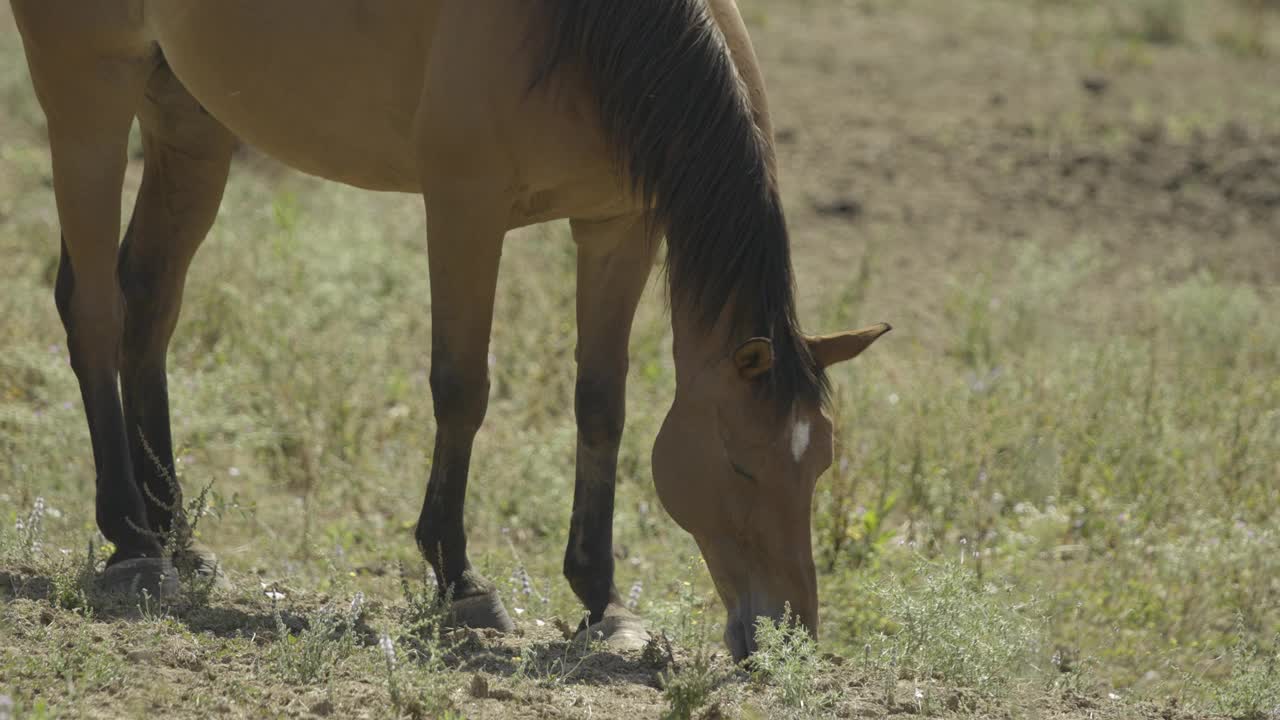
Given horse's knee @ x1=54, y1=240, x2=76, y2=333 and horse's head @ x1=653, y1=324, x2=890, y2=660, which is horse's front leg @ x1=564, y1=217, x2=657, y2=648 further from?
horse's knee @ x1=54, y1=240, x2=76, y2=333

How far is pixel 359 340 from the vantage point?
6277 millimetres

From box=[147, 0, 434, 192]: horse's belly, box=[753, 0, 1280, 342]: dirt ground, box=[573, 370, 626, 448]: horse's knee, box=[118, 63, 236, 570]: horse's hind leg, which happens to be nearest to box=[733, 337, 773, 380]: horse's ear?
box=[573, 370, 626, 448]: horse's knee

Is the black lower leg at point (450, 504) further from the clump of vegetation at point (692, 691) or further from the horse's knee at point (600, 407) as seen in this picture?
the clump of vegetation at point (692, 691)

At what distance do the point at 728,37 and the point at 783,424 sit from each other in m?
1.11

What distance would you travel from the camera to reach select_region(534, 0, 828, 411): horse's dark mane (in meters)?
3.29

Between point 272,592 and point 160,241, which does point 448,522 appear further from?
point 160,241

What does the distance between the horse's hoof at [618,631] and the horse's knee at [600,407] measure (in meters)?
0.49

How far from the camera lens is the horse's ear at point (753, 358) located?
316cm

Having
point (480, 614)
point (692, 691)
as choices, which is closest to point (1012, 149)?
point (480, 614)

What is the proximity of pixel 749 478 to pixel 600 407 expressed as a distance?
89 cm

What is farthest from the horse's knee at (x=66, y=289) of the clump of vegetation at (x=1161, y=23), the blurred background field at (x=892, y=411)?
the clump of vegetation at (x=1161, y=23)

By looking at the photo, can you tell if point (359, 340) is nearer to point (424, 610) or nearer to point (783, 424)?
point (424, 610)

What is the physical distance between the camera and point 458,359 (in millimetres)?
3723

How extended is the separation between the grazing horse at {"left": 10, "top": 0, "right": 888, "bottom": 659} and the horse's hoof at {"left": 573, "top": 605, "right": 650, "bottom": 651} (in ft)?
0.05
